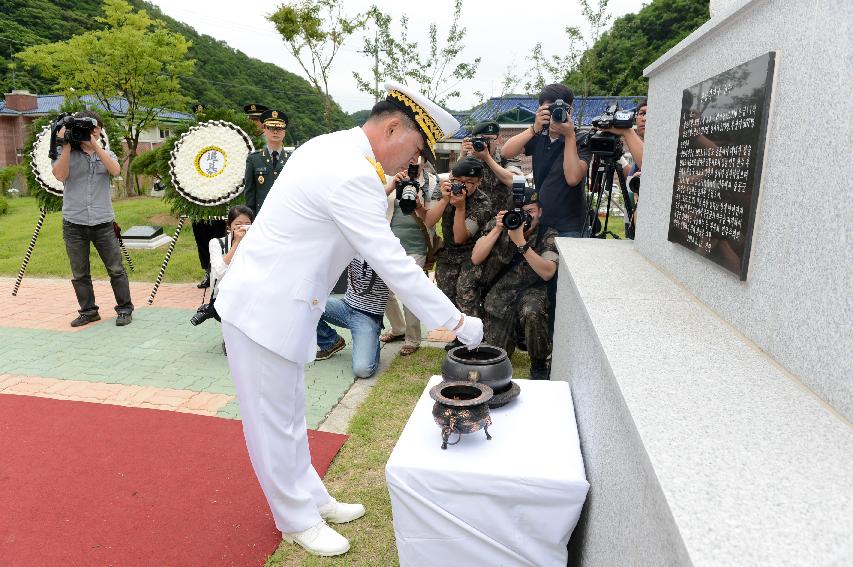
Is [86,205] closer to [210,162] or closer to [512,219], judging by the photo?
[210,162]

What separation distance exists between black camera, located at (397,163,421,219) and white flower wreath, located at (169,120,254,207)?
2.48 meters

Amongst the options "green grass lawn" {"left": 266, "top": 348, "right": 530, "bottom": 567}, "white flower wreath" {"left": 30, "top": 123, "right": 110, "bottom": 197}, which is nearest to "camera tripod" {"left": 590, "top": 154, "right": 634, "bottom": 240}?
"green grass lawn" {"left": 266, "top": 348, "right": 530, "bottom": 567}

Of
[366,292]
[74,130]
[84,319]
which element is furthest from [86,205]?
[366,292]

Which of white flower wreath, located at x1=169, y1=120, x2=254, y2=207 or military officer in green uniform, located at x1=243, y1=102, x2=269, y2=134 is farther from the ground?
military officer in green uniform, located at x1=243, y1=102, x2=269, y2=134

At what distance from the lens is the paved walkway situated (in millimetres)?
4008

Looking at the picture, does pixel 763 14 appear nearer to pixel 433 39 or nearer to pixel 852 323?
pixel 852 323

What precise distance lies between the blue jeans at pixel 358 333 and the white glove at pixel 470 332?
7.77 ft

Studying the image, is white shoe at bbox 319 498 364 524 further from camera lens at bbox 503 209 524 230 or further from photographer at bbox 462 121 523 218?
photographer at bbox 462 121 523 218

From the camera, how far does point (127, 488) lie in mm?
2928

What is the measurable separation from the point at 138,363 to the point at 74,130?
235 cm

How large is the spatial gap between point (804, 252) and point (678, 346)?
44 cm

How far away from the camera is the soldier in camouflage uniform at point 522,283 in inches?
163

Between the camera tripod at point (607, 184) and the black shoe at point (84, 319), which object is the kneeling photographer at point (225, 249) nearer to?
the black shoe at point (84, 319)

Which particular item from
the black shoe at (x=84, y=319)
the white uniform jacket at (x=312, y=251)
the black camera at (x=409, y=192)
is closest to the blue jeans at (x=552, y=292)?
the black camera at (x=409, y=192)
